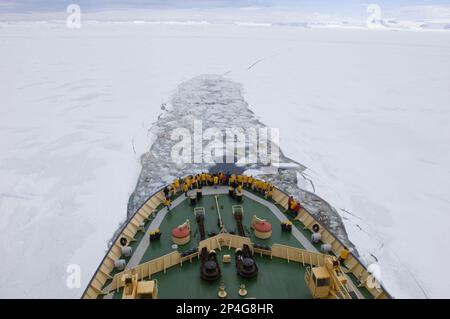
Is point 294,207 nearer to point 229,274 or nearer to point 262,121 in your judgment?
point 229,274

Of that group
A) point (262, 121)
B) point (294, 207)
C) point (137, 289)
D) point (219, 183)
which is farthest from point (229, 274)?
point (262, 121)

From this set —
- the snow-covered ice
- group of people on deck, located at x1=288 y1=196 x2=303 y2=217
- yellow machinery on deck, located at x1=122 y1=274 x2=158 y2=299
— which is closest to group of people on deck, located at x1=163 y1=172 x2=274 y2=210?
group of people on deck, located at x1=288 y1=196 x2=303 y2=217

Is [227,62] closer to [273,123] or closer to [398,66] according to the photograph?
[398,66]

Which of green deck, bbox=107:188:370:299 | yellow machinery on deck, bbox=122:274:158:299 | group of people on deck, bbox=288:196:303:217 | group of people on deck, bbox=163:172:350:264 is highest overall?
group of people on deck, bbox=163:172:350:264

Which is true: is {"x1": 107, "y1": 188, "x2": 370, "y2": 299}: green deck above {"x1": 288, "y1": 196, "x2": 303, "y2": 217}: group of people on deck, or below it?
below

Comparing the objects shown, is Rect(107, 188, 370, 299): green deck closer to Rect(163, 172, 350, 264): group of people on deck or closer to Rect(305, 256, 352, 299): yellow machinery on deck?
Rect(305, 256, 352, 299): yellow machinery on deck

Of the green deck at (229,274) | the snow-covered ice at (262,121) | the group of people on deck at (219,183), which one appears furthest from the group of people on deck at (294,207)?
the snow-covered ice at (262,121)

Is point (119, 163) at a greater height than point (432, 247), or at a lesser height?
greater
